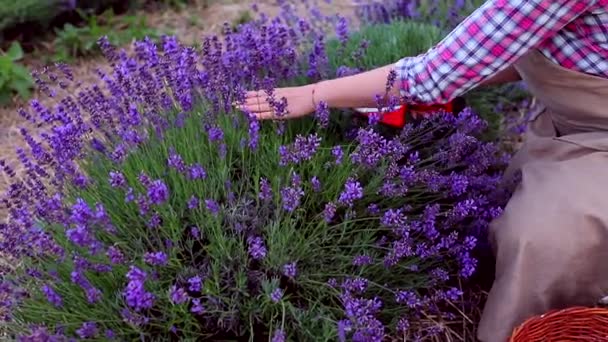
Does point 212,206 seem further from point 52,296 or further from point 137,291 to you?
point 52,296

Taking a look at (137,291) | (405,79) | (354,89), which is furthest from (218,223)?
(405,79)

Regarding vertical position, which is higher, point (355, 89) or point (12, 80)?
point (355, 89)

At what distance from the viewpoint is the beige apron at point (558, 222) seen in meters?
1.89

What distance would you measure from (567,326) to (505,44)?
745 millimetres

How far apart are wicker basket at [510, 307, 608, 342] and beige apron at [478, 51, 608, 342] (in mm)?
66

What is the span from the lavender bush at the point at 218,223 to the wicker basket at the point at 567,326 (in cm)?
21

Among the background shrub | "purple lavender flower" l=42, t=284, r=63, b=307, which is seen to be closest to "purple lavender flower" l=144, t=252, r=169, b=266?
"purple lavender flower" l=42, t=284, r=63, b=307

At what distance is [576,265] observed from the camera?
1.91 meters

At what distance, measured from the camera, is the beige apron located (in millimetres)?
1886

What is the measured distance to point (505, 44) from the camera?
1875 mm

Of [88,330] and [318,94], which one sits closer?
[88,330]

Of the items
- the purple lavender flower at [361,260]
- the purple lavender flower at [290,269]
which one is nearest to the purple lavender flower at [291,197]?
the purple lavender flower at [290,269]

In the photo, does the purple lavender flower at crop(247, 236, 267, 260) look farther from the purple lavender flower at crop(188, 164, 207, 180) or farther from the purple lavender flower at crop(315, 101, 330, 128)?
the purple lavender flower at crop(315, 101, 330, 128)

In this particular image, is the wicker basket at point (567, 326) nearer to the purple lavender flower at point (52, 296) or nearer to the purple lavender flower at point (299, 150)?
the purple lavender flower at point (299, 150)
